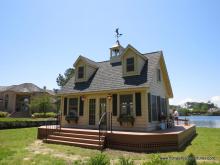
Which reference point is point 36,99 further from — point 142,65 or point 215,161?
point 215,161

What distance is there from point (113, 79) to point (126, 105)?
242cm

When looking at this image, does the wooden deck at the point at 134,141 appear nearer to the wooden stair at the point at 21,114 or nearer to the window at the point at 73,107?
the window at the point at 73,107

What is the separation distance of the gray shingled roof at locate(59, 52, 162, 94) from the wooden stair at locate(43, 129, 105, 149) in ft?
11.3

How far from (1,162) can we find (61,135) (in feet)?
16.6

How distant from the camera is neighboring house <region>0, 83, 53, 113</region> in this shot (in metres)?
44.0

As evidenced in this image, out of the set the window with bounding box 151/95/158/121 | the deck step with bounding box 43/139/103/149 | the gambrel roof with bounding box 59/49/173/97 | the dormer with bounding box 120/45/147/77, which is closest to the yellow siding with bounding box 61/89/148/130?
the gambrel roof with bounding box 59/49/173/97

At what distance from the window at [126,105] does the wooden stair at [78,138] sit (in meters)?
2.36

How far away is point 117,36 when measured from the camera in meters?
18.8

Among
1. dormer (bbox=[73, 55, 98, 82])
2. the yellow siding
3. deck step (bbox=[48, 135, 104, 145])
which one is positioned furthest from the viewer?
dormer (bbox=[73, 55, 98, 82])

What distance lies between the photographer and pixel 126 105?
41.6ft

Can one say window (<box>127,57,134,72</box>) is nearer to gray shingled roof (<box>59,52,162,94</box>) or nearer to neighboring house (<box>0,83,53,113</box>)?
gray shingled roof (<box>59,52,162,94</box>)

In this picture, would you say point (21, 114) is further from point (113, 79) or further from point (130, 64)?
point (130, 64)

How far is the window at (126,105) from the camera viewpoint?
1252cm

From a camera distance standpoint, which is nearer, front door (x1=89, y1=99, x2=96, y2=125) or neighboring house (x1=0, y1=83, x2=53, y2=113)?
front door (x1=89, y1=99, x2=96, y2=125)
